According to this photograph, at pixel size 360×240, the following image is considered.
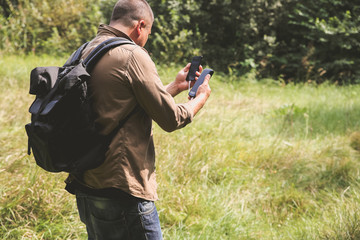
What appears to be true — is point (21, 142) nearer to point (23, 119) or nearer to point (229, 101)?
point (23, 119)

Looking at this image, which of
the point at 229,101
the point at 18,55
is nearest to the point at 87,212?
the point at 229,101

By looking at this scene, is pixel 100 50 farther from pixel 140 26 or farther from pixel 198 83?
pixel 198 83

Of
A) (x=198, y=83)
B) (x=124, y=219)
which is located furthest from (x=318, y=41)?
(x=124, y=219)

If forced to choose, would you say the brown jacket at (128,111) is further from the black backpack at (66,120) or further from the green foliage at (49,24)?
the green foliage at (49,24)

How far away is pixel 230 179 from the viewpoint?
424 centimetres

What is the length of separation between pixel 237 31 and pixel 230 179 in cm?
690

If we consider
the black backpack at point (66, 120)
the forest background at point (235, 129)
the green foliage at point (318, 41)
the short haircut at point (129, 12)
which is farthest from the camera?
the green foliage at point (318, 41)

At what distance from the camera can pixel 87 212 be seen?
1.89 metres

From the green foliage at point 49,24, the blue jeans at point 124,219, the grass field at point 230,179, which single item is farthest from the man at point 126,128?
the green foliage at point 49,24

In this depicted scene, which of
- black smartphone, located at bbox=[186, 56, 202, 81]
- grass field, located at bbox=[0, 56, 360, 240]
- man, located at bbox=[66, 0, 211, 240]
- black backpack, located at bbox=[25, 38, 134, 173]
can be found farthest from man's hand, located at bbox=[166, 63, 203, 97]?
grass field, located at bbox=[0, 56, 360, 240]

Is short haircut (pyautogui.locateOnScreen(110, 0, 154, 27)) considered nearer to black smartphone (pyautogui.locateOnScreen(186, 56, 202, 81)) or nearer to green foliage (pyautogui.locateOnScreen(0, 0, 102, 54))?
black smartphone (pyautogui.locateOnScreen(186, 56, 202, 81))

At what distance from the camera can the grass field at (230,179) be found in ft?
9.81

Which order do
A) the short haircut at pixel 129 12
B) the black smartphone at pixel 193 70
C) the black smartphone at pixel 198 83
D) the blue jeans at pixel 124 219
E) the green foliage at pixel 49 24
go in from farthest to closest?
the green foliage at pixel 49 24, the black smartphone at pixel 193 70, the black smartphone at pixel 198 83, the short haircut at pixel 129 12, the blue jeans at pixel 124 219

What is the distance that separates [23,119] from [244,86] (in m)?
5.52
